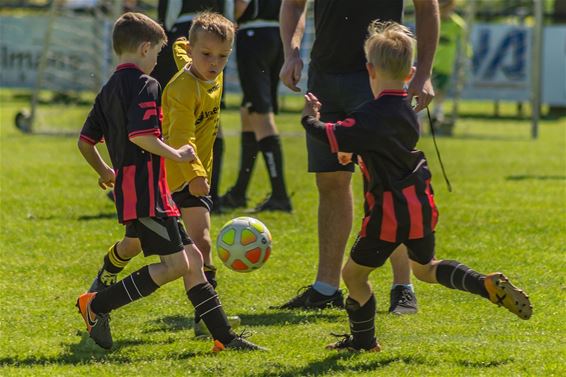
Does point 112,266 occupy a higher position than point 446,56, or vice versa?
point 446,56

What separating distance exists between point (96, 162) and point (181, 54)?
802 millimetres

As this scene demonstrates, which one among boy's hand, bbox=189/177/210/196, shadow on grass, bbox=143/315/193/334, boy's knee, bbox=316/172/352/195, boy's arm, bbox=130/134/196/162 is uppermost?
boy's arm, bbox=130/134/196/162

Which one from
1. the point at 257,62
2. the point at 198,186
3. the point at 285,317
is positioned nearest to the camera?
the point at 198,186

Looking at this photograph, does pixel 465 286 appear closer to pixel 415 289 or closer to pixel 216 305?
pixel 216 305

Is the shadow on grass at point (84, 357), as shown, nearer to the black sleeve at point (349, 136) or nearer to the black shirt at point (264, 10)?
the black sleeve at point (349, 136)

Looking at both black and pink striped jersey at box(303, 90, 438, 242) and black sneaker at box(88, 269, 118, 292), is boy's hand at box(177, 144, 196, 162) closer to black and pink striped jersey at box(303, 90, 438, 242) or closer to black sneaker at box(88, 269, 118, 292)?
black and pink striped jersey at box(303, 90, 438, 242)

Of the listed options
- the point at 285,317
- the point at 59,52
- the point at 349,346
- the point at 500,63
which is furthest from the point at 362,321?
the point at 500,63

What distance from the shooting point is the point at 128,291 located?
4895mm

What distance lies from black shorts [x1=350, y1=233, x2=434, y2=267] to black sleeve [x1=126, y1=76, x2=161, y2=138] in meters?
0.96

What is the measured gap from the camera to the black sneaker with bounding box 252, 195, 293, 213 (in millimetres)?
8984

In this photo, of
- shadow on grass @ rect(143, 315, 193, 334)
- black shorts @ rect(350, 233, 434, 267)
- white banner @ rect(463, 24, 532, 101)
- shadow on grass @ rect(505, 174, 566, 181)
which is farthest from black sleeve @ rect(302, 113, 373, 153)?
white banner @ rect(463, 24, 532, 101)

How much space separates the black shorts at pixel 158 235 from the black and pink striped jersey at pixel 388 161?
715mm

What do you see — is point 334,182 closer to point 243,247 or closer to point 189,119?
point 243,247

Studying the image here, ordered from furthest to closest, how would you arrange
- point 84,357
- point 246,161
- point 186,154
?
1. point 246,161
2. point 84,357
3. point 186,154
